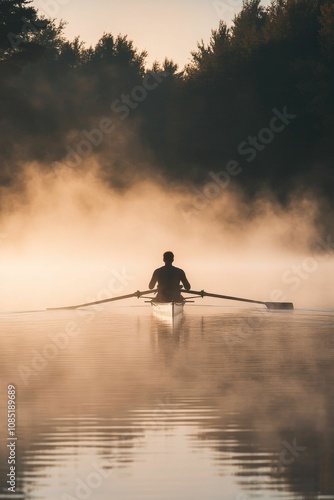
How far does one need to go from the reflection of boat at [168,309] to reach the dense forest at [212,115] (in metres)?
35.4

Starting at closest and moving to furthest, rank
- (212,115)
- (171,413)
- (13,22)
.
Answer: (171,413) < (13,22) < (212,115)

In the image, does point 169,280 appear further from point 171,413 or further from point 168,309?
point 171,413

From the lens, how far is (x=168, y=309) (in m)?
28.0

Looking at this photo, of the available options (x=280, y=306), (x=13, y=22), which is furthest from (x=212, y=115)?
(x=280, y=306)

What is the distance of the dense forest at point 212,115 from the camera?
7056 cm

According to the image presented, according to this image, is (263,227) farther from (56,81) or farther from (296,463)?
(296,463)

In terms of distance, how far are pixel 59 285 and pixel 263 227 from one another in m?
41.5

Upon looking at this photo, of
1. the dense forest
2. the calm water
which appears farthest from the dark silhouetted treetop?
the calm water

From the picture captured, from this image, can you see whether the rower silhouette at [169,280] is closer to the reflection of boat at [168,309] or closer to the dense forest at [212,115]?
the reflection of boat at [168,309]

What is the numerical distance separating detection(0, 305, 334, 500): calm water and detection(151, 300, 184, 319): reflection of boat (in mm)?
1847

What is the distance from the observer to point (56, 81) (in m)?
104

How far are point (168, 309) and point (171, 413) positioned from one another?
13378 millimetres

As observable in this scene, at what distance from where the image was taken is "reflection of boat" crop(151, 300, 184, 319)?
27.7 metres

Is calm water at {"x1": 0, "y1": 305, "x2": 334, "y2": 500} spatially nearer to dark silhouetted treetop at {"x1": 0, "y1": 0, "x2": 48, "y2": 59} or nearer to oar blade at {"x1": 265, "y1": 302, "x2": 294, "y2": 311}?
oar blade at {"x1": 265, "y1": 302, "x2": 294, "y2": 311}
